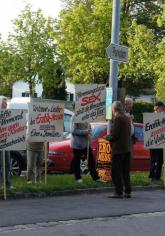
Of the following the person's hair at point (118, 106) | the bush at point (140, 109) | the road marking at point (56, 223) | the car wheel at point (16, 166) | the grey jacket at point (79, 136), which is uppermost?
the bush at point (140, 109)

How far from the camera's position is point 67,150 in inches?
666

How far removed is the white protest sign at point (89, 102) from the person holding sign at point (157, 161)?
160cm

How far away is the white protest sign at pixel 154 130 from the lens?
14.9 m

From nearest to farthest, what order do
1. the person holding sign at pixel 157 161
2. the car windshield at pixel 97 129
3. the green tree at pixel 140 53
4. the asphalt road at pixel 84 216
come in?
1. the asphalt road at pixel 84 216
2. the person holding sign at pixel 157 161
3. the car windshield at pixel 97 129
4. the green tree at pixel 140 53

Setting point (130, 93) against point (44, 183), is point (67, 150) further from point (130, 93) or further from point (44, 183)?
point (130, 93)

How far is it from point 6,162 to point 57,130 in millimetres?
1462

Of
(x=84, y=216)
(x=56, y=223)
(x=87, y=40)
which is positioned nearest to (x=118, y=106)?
(x=84, y=216)

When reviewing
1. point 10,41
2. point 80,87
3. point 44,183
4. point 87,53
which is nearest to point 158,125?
point 80,87

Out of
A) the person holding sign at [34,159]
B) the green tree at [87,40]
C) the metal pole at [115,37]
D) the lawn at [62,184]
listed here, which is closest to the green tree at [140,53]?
the green tree at [87,40]

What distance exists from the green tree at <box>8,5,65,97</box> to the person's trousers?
3495 cm

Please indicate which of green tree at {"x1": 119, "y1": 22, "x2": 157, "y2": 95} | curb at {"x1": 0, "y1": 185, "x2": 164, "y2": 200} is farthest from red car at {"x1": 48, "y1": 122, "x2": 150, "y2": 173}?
green tree at {"x1": 119, "y1": 22, "x2": 157, "y2": 95}

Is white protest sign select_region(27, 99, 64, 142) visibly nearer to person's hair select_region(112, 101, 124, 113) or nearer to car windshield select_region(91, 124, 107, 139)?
person's hair select_region(112, 101, 124, 113)

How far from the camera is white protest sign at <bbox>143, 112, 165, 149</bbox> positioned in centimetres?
1493

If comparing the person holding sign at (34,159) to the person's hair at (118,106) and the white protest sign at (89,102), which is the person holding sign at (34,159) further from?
the person's hair at (118,106)
